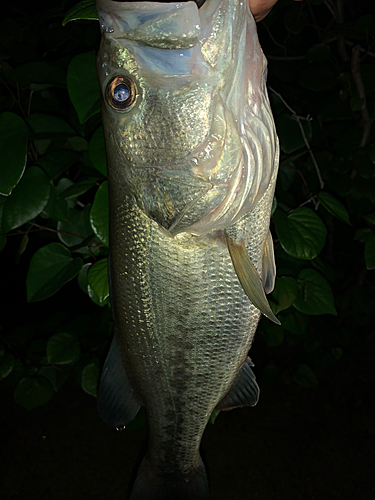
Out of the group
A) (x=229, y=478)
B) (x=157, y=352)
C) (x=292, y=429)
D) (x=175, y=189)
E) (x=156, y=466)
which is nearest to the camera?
(x=175, y=189)

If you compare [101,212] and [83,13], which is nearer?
[83,13]

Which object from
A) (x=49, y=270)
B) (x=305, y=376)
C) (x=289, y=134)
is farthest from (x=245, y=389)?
(x=305, y=376)

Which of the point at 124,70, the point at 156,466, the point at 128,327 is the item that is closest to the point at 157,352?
the point at 128,327

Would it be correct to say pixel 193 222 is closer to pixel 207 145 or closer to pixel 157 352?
pixel 207 145

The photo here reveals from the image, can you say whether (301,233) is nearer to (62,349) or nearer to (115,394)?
(115,394)

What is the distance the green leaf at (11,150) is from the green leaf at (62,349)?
0.85 metres

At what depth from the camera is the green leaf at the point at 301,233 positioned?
3.76 ft

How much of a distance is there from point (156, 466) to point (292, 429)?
57.1 inches

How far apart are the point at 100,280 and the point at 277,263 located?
0.71m

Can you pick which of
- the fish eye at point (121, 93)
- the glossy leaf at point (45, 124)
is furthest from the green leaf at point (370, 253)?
the glossy leaf at point (45, 124)

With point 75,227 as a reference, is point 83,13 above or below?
above

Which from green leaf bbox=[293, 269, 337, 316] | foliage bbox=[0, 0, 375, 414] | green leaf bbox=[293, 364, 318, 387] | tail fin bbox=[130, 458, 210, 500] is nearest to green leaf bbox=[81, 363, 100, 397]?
foliage bbox=[0, 0, 375, 414]

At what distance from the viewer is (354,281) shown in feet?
7.48

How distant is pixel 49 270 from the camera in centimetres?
124
